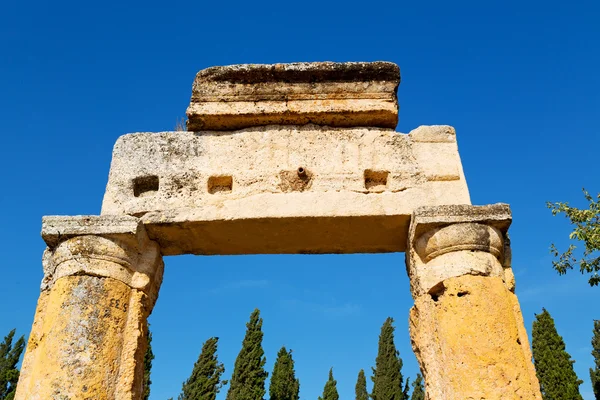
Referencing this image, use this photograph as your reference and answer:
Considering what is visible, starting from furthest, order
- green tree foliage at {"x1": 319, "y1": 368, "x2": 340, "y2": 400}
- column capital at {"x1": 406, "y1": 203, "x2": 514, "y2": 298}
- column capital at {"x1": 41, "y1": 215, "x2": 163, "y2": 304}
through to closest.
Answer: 1. green tree foliage at {"x1": 319, "y1": 368, "x2": 340, "y2": 400}
2. column capital at {"x1": 41, "y1": 215, "x2": 163, "y2": 304}
3. column capital at {"x1": 406, "y1": 203, "x2": 514, "y2": 298}

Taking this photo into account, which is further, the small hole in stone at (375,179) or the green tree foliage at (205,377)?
the green tree foliage at (205,377)

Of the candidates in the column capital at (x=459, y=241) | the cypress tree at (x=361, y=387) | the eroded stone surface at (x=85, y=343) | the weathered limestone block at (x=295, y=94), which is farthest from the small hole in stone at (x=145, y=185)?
the cypress tree at (x=361, y=387)

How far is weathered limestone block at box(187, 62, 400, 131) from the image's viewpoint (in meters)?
4.76

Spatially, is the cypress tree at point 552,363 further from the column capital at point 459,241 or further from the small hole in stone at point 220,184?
the small hole in stone at point 220,184

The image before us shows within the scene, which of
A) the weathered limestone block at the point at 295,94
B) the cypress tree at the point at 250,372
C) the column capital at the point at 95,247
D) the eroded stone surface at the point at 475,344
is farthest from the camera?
the cypress tree at the point at 250,372

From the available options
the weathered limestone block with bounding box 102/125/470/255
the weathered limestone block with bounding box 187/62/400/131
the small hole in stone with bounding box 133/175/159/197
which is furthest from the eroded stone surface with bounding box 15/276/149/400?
the weathered limestone block with bounding box 187/62/400/131

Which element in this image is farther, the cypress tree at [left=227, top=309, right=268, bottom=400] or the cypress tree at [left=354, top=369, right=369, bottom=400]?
the cypress tree at [left=354, top=369, right=369, bottom=400]

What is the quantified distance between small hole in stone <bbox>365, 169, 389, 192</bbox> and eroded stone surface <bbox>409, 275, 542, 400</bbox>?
1026 mm

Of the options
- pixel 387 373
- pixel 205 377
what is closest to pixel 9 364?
pixel 205 377

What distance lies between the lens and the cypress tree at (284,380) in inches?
926

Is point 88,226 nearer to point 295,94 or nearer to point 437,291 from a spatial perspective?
point 295,94

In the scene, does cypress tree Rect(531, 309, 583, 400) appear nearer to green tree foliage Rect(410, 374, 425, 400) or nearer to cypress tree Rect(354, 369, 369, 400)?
green tree foliage Rect(410, 374, 425, 400)

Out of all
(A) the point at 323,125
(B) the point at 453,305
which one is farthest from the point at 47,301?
(B) the point at 453,305

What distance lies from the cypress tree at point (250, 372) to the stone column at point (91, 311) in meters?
17.9
